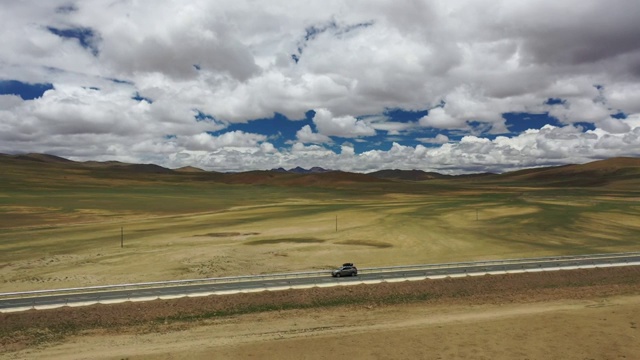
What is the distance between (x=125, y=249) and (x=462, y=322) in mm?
57495

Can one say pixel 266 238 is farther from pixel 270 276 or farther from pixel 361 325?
pixel 361 325

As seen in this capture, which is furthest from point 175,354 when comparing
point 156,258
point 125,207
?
point 125,207

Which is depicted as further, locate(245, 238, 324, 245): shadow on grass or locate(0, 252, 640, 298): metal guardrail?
locate(245, 238, 324, 245): shadow on grass

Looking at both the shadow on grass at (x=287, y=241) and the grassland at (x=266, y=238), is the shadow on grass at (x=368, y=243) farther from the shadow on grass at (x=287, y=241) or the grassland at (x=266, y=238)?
the shadow on grass at (x=287, y=241)

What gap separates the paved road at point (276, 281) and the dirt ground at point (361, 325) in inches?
117

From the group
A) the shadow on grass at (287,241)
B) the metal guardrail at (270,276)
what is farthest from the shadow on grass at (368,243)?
the metal guardrail at (270,276)

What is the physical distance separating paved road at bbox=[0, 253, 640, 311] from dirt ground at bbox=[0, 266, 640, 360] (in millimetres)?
2969

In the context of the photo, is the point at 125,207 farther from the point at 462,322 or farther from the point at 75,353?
the point at 462,322

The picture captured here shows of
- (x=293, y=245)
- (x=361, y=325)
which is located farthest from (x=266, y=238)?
(x=361, y=325)

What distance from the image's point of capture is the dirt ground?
32.8 meters

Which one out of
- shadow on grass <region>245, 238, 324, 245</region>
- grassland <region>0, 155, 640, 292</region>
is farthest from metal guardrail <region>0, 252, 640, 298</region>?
shadow on grass <region>245, 238, 324, 245</region>

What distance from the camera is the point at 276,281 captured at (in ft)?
169

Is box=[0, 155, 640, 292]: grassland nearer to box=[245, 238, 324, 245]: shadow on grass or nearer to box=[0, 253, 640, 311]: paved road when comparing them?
box=[245, 238, 324, 245]: shadow on grass

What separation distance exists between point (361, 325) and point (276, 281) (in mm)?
15564
